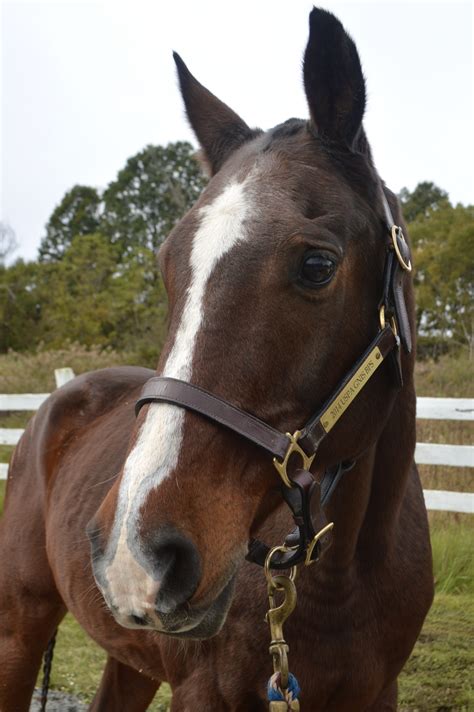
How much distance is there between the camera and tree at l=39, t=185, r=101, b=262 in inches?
1781

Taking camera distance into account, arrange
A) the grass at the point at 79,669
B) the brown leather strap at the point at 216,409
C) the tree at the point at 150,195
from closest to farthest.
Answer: the brown leather strap at the point at 216,409 → the grass at the point at 79,669 → the tree at the point at 150,195

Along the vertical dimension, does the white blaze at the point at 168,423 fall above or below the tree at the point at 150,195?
below

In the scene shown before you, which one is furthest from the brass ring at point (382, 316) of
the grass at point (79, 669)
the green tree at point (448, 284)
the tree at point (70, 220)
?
the tree at point (70, 220)

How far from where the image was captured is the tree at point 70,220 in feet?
148

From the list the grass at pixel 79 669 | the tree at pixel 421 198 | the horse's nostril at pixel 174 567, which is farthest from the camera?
the tree at pixel 421 198

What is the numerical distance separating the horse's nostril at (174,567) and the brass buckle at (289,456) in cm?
30

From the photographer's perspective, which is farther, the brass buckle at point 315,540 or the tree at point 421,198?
the tree at point 421,198

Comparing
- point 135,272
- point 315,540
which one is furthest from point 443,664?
point 135,272

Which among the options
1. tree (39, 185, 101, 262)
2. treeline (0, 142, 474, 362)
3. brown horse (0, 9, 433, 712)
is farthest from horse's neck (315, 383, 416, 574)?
tree (39, 185, 101, 262)

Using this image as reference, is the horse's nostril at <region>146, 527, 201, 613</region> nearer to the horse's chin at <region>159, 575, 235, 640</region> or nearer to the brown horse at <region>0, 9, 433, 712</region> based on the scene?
the brown horse at <region>0, 9, 433, 712</region>

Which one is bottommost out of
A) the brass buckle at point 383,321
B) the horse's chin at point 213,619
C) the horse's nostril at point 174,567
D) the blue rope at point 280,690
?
the blue rope at point 280,690

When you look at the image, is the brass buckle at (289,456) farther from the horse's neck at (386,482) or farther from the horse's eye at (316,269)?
the horse's neck at (386,482)

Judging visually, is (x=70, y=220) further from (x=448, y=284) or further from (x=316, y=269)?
(x=316, y=269)

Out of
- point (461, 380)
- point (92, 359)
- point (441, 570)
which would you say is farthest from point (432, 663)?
point (92, 359)
